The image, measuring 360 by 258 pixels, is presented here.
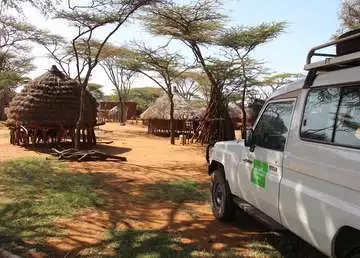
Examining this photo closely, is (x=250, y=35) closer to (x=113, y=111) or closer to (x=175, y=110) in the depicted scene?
(x=175, y=110)

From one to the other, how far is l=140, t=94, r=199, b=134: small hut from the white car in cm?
2256

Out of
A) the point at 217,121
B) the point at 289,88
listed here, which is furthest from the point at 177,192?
the point at 217,121

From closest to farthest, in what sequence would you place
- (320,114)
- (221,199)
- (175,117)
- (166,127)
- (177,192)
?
1. (320,114)
2. (221,199)
3. (177,192)
4. (175,117)
5. (166,127)

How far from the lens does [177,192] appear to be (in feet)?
32.7

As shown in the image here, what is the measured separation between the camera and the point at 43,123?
1903 cm

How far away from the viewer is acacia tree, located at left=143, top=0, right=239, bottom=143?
20516 millimetres

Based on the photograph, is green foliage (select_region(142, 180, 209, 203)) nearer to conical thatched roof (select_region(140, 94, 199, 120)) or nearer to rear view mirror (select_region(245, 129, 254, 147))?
rear view mirror (select_region(245, 129, 254, 147))

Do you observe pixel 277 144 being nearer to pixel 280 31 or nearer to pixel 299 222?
pixel 299 222

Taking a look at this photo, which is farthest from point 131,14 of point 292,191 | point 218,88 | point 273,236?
point 292,191

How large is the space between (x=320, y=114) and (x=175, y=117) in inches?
986

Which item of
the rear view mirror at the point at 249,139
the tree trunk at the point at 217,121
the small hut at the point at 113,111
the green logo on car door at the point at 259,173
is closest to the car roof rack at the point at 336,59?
the green logo on car door at the point at 259,173

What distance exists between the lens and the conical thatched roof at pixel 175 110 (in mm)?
29391

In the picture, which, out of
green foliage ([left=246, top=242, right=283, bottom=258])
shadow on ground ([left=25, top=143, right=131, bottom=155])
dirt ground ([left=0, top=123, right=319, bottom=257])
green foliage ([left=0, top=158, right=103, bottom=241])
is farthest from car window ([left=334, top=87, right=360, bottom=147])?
shadow on ground ([left=25, top=143, right=131, bottom=155])

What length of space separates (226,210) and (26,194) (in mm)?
4111
